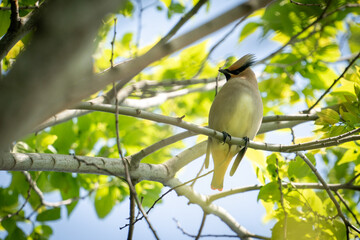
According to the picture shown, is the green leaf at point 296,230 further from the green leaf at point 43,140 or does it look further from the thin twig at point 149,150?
the green leaf at point 43,140

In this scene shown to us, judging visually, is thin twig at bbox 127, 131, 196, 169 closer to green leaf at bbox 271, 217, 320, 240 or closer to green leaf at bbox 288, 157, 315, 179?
green leaf at bbox 288, 157, 315, 179

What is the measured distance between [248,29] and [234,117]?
3.92 ft

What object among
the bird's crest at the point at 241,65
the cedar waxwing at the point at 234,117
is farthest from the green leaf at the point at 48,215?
the bird's crest at the point at 241,65

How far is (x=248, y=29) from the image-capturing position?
467 cm

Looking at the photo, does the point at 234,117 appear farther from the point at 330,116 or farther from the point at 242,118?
the point at 330,116

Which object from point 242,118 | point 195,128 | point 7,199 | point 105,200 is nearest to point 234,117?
point 242,118

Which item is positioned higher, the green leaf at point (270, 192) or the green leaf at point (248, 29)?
the green leaf at point (248, 29)

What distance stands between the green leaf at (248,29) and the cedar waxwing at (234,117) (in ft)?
1.75

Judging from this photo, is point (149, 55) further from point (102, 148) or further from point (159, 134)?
point (159, 134)

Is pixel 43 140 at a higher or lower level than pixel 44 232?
higher

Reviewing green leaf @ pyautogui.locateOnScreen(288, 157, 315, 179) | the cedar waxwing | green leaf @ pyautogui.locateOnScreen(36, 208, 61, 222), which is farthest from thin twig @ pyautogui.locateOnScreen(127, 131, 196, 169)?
green leaf @ pyautogui.locateOnScreen(36, 208, 61, 222)

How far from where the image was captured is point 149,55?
146 centimetres

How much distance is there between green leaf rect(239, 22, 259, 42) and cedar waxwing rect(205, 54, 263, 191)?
1.75 feet

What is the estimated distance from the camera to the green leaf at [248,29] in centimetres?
462
